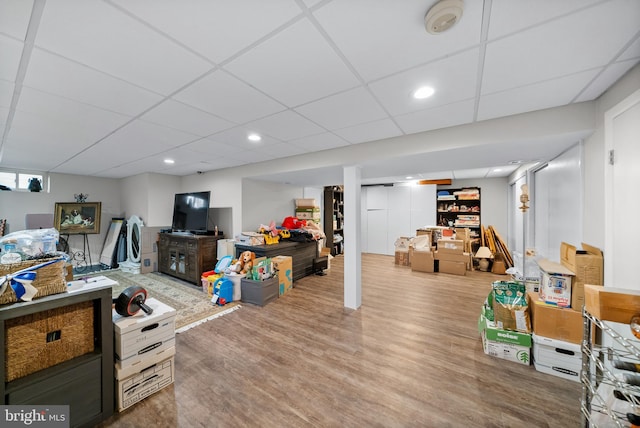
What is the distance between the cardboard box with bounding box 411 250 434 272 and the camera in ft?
17.0

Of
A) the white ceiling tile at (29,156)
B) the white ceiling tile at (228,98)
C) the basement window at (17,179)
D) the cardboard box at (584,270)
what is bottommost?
the cardboard box at (584,270)

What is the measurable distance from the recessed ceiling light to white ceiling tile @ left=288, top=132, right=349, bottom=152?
3.68 ft

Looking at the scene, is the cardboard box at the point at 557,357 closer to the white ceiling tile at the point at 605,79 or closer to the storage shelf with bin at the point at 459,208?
the white ceiling tile at the point at 605,79

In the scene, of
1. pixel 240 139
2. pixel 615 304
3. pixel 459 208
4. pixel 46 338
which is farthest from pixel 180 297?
pixel 459 208

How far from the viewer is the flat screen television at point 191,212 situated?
4613 mm

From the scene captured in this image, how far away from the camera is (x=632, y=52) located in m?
1.31

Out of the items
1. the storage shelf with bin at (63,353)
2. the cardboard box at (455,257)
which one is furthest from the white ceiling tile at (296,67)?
the cardboard box at (455,257)

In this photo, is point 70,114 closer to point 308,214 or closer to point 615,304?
point 615,304

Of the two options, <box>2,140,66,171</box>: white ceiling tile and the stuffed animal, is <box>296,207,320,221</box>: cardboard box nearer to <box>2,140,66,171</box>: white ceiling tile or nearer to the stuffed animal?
the stuffed animal

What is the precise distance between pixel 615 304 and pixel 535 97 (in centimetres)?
175

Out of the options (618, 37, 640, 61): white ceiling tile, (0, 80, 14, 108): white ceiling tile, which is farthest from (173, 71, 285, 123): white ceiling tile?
(618, 37, 640, 61): white ceiling tile

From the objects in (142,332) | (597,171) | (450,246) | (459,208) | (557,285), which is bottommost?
(142,332)

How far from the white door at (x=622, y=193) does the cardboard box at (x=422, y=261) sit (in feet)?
11.6

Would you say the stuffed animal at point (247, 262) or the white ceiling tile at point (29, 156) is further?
the stuffed animal at point (247, 262)
